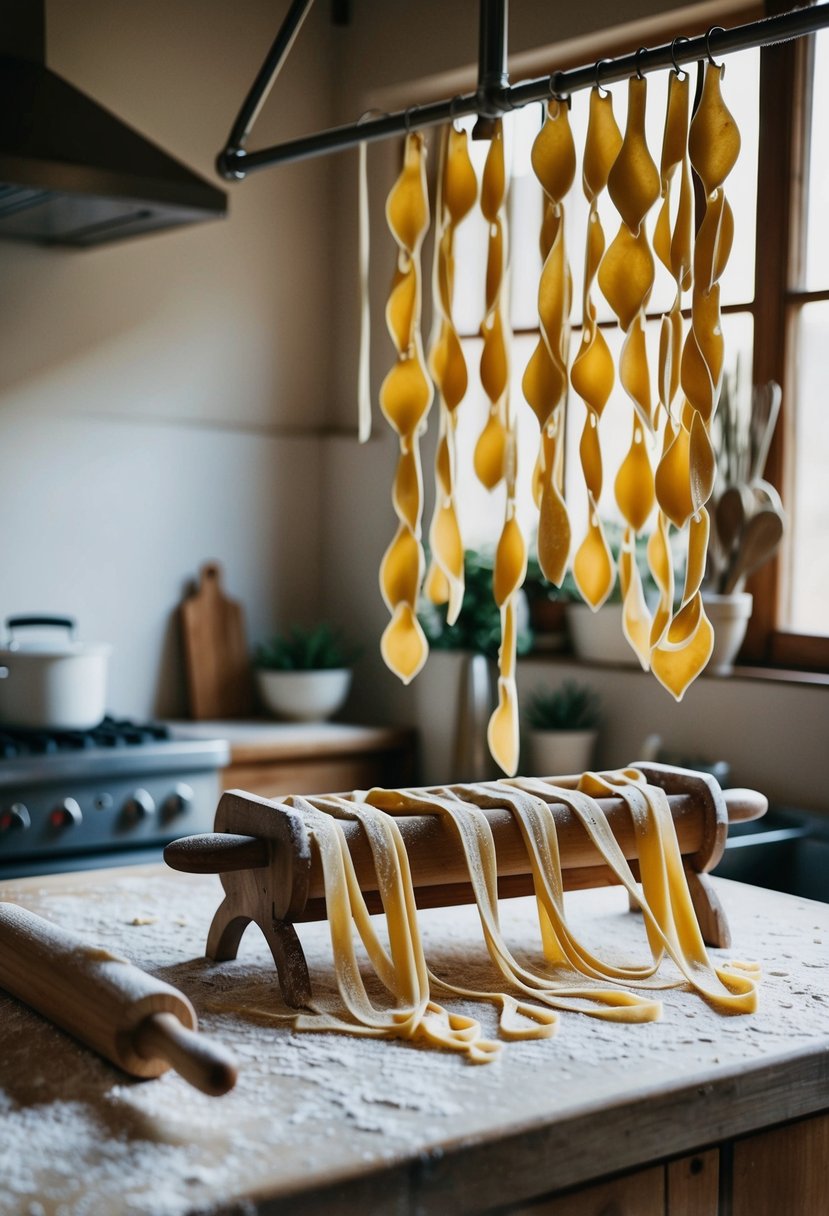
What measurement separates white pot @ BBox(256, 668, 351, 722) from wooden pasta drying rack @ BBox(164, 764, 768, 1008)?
195 centimetres

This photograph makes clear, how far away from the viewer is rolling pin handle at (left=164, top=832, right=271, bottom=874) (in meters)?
1.08

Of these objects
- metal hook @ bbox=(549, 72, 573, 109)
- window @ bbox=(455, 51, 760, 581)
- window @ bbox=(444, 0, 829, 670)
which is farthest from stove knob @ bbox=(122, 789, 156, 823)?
metal hook @ bbox=(549, 72, 573, 109)

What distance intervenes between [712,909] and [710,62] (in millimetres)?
741

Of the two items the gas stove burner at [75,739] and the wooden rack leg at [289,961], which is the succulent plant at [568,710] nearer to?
the gas stove burner at [75,739]

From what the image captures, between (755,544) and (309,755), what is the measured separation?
108cm

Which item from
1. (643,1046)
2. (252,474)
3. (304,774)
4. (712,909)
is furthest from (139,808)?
(643,1046)

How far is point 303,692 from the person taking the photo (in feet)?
10.6

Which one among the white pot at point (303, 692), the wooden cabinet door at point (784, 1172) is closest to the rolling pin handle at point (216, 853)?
the wooden cabinet door at point (784, 1172)

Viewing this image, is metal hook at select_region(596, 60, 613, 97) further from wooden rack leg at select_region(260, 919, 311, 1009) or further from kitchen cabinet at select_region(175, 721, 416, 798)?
kitchen cabinet at select_region(175, 721, 416, 798)

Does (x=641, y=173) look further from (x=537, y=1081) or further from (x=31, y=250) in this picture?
(x=31, y=250)

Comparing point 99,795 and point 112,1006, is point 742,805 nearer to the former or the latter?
point 112,1006

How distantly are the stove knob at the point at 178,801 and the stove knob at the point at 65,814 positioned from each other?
0.19m

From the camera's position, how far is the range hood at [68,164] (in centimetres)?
248

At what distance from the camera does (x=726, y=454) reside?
257cm
